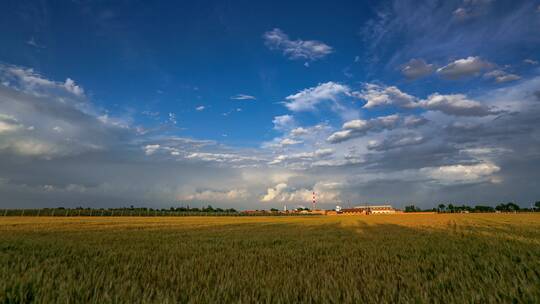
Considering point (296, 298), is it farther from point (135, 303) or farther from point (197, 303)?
point (135, 303)

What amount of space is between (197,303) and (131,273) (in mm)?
2747

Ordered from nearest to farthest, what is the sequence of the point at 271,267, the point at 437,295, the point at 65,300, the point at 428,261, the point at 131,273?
1. the point at 65,300
2. the point at 437,295
3. the point at 131,273
4. the point at 271,267
5. the point at 428,261

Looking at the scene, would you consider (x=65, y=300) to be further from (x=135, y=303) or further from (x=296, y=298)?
(x=296, y=298)

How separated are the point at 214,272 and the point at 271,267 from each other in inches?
46.2

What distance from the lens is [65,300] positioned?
3.68 m

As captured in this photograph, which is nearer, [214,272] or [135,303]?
[135,303]

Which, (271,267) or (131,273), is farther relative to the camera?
(271,267)

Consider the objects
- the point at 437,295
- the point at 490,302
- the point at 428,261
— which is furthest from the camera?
the point at 428,261

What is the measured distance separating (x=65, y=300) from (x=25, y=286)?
3.92 ft

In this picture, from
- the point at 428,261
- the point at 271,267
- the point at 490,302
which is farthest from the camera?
the point at 428,261

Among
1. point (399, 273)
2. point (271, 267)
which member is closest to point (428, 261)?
point (399, 273)

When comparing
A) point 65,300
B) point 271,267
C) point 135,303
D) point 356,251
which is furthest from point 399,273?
point 65,300

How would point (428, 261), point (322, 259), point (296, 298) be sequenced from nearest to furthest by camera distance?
point (296, 298) < point (428, 261) < point (322, 259)

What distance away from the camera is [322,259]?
8117mm
